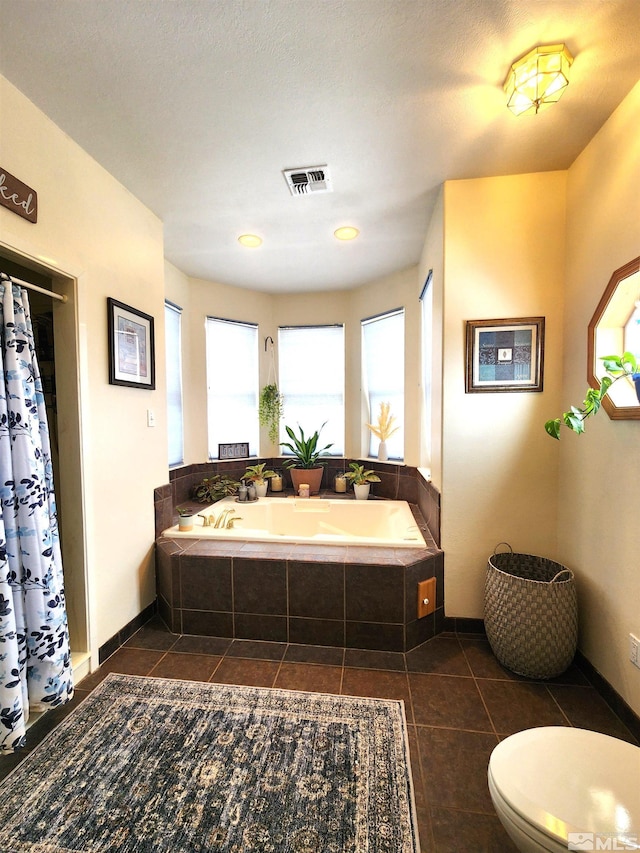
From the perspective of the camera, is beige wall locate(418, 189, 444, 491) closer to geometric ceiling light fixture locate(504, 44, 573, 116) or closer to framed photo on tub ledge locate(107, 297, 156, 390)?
geometric ceiling light fixture locate(504, 44, 573, 116)

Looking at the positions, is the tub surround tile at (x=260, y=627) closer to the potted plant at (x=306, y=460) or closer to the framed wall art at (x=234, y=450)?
the potted plant at (x=306, y=460)

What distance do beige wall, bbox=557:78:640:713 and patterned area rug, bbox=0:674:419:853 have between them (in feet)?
3.33

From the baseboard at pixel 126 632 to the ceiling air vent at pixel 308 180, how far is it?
2696 mm

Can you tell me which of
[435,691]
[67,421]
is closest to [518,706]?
[435,691]

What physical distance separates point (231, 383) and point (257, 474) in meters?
0.96

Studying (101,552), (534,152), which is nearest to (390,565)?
(101,552)

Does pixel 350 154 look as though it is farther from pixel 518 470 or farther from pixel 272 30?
pixel 518 470

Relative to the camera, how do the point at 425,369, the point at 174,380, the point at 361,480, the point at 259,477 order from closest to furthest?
the point at 425,369 → the point at 174,380 → the point at 361,480 → the point at 259,477

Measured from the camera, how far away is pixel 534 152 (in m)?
1.81

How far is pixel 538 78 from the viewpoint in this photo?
52.7 inches

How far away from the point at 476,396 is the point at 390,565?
1074 mm

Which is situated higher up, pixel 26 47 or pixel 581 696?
pixel 26 47

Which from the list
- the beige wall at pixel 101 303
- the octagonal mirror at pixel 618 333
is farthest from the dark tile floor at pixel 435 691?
the octagonal mirror at pixel 618 333

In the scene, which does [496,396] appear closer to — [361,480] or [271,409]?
[361,480]
